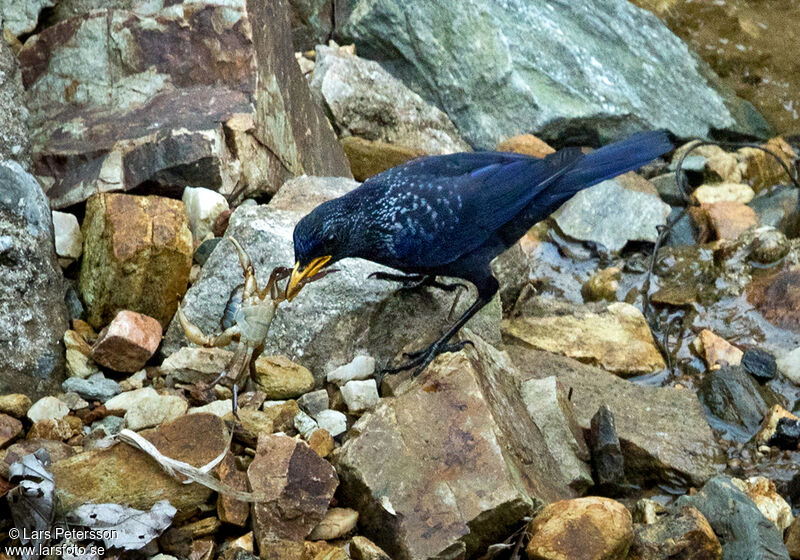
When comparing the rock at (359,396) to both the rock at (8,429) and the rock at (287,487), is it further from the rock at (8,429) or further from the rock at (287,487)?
the rock at (8,429)

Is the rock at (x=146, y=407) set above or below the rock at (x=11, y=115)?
below

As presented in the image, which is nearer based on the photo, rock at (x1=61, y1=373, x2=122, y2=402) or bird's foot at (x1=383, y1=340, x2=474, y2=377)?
rock at (x1=61, y1=373, x2=122, y2=402)

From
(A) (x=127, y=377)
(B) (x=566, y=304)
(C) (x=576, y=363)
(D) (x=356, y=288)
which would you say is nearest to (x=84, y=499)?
(A) (x=127, y=377)

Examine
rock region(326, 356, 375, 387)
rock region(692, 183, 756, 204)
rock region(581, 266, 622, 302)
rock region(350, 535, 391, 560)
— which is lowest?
rock region(581, 266, 622, 302)

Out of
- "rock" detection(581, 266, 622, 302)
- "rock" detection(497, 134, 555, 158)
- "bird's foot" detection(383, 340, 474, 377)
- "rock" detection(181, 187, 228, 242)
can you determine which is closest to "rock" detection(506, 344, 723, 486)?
"bird's foot" detection(383, 340, 474, 377)

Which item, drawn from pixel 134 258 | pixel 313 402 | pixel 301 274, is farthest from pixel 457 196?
pixel 134 258

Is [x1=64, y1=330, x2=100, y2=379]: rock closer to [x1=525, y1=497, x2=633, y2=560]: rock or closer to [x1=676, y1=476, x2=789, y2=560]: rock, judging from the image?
[x1=525, y1=497, x2=633, y2=560]: rock

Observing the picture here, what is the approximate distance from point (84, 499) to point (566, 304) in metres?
3.04

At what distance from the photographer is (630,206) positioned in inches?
234

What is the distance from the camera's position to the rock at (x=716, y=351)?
15.3ft

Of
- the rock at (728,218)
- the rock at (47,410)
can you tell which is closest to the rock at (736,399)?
the rock at (728,218)

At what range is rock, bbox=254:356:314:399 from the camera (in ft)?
11.0

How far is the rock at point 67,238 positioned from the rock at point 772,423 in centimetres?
325

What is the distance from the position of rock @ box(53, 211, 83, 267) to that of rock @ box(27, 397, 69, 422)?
33.1 inches
